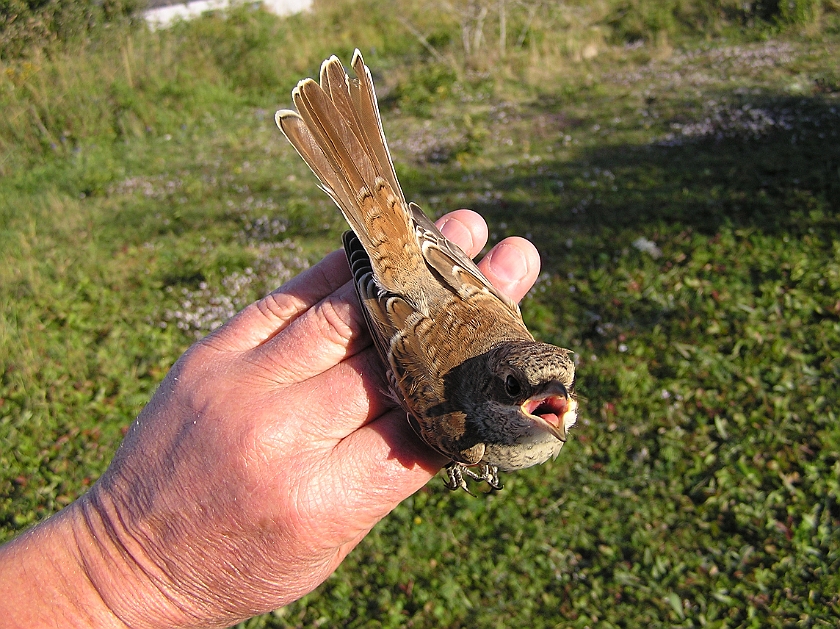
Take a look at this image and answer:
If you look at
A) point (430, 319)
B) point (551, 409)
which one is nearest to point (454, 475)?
point (430, 319)

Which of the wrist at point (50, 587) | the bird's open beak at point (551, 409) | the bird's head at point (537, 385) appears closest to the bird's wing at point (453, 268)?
the bird's head at point (537, 385)

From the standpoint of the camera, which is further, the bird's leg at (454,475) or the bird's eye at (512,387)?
the bird's leg at (454,475)

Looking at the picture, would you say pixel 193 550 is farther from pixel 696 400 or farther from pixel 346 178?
pixel 696 400

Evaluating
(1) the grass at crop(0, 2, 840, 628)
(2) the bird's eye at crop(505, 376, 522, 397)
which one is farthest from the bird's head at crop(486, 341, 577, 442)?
(1) the grass at crop(0, 2, 840, 628)

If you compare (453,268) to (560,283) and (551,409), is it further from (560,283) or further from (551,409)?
(560,283)

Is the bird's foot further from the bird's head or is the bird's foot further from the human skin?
the bird's head

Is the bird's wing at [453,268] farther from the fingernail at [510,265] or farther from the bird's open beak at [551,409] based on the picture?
the bird's open beak at [551,409]

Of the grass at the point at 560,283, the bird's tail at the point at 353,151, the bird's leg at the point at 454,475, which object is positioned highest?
the bird's tail at the point at 353,151
